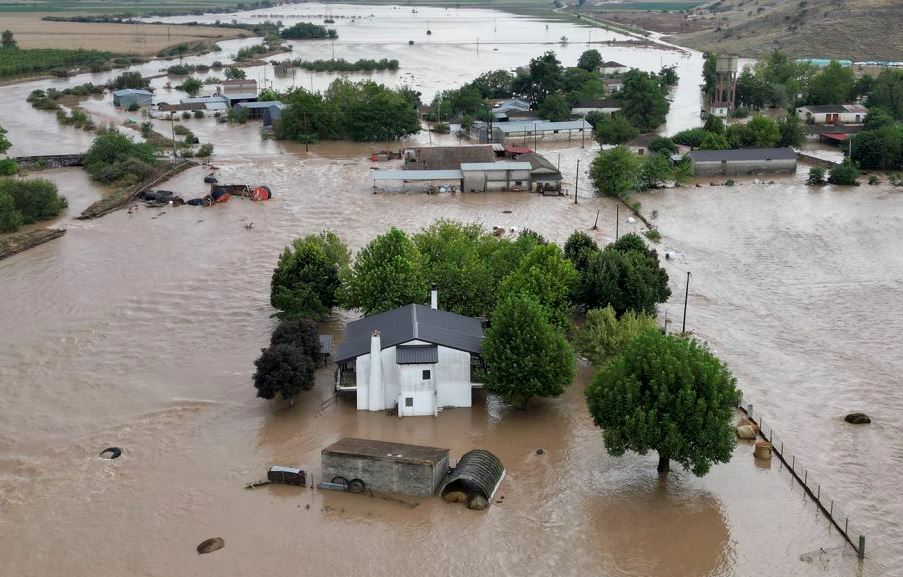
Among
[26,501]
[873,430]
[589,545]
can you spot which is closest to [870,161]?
→ [873,430]

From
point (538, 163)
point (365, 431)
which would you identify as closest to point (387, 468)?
point (365, 431)

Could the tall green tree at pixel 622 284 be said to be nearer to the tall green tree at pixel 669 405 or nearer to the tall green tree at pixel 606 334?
the tall green tree at pixel 606 334

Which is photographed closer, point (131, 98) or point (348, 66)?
point (131, 98)

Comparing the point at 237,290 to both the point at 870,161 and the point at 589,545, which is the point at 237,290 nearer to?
the point at 589,545

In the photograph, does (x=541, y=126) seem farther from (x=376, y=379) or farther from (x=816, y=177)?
(x=376, y=379)

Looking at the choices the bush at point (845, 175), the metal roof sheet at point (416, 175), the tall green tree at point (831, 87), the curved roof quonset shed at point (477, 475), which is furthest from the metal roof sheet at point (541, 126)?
the curved roof quonset shed at point (477, 475)

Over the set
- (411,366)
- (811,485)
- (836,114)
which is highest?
(836,114)
